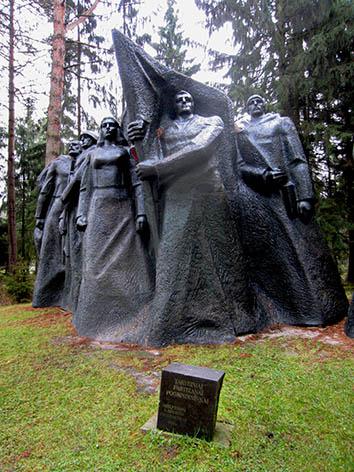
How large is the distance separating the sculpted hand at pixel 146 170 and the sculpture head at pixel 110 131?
4.34 feet

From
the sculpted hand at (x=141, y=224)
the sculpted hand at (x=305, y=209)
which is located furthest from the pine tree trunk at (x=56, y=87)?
the sculpted hand at (x=305, y=209)

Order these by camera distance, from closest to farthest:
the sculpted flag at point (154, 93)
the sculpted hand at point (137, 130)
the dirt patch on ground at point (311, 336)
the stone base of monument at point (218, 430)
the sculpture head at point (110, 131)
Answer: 1. the stone base of monument at point (218, 430)
2. the dirt patch on ground at point (311, 336)
3. the sculpted hand at point (137, 130)
4. the sculpted flag at point (154, 93)
5. the sculpture head at point (110, 131)

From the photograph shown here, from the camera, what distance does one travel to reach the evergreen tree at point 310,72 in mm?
9398

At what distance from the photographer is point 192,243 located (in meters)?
4.68

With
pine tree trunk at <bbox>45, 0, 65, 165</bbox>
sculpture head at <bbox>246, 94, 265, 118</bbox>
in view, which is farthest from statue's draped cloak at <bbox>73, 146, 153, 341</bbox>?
pine tree trunk at <bbox>45, 0, 65, 165</bbox>

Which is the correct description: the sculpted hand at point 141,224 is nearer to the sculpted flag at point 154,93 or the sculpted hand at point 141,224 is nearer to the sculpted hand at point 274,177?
the sculpted flag at point 154,93

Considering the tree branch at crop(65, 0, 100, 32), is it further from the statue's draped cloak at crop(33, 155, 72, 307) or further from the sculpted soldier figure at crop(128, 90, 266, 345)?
the sculpted soldier figure at crop(128, 90, 266, 345)

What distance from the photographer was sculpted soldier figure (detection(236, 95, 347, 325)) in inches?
208

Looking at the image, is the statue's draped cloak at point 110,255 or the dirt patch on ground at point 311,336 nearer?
the dirt patch on ground at point 311,336

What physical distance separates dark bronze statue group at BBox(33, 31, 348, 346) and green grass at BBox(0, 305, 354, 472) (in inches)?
21.9

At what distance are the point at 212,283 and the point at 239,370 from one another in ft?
4.18

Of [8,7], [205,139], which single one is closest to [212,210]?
[205,139]

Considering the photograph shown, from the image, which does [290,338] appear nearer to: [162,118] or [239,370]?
[239,370]

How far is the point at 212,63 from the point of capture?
11.9 metres
